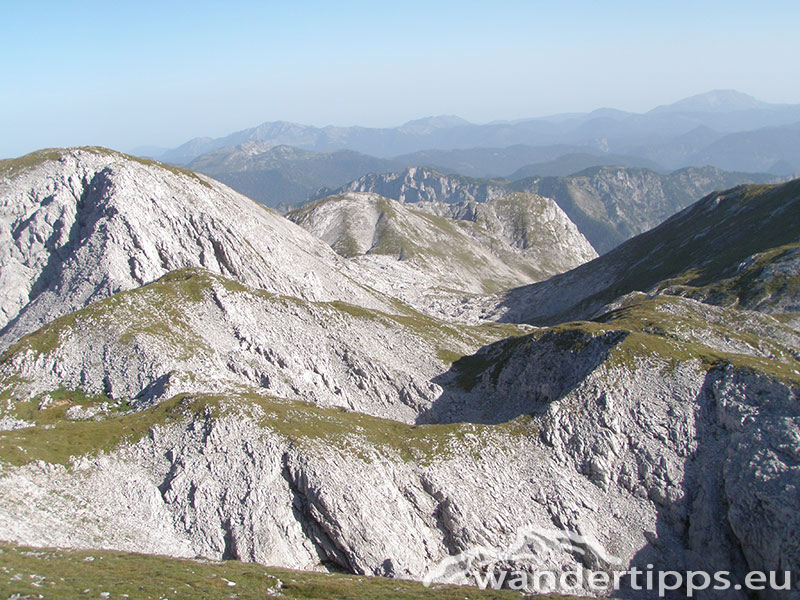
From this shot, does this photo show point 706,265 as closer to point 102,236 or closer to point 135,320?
point 135,320

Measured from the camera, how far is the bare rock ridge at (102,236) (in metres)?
78.7

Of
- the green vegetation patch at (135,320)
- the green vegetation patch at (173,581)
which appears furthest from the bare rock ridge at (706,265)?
the green vegetation patch at (135,320)

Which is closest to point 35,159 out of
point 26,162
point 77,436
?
point 26,162

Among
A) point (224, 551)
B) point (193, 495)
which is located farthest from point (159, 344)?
point (224, 551)

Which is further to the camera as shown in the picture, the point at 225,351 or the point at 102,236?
the point at 102,236

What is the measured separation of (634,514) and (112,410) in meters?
54.6

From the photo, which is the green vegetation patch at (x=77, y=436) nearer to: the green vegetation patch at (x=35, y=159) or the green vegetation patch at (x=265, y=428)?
the green vegetation patch at (x=265, y=428)

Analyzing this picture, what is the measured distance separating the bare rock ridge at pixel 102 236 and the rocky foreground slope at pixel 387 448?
15409 millimetres

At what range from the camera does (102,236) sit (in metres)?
81.1

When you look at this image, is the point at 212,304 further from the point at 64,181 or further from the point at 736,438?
the point at 736,438

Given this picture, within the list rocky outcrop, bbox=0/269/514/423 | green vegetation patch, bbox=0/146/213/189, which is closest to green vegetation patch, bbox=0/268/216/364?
rocky outcrop, bbox=0/269/514/423

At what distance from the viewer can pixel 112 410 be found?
56094mm

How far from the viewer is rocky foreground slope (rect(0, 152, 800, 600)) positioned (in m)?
43.4

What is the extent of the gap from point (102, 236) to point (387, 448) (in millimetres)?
59852
